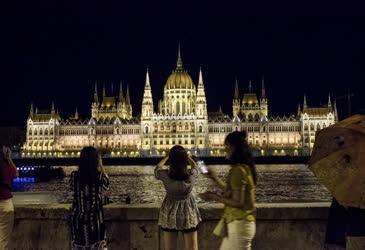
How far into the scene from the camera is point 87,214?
18.5 ft

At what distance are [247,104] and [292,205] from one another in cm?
12453

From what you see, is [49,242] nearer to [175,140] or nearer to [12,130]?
[175,140]

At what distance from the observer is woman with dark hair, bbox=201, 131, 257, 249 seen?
16.4 ft

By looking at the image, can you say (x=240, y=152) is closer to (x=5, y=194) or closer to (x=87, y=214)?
(x=87, y=214)

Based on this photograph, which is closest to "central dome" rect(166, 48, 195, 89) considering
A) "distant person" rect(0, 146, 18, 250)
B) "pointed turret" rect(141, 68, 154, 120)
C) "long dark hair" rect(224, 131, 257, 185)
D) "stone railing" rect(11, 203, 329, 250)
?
"pointed turret" rect(141, 68, 154, 120)

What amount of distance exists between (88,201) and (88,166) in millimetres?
396

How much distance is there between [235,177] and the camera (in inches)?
197

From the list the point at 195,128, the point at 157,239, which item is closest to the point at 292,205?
the point at 157,239

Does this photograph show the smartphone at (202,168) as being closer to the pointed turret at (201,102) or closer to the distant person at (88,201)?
the distant person at (88,201)

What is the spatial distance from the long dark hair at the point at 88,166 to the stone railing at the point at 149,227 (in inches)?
67.7

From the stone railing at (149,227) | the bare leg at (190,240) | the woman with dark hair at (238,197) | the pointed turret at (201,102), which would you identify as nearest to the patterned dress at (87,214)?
the bare leg at (190,240)

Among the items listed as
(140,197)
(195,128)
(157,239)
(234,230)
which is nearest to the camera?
(234,230)

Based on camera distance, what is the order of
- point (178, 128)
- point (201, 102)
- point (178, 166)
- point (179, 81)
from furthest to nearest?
point (179, 81), point (201, 102), point (178, 128), point (178, 166)

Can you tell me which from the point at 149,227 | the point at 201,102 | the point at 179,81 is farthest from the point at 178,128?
the point at 149,227
